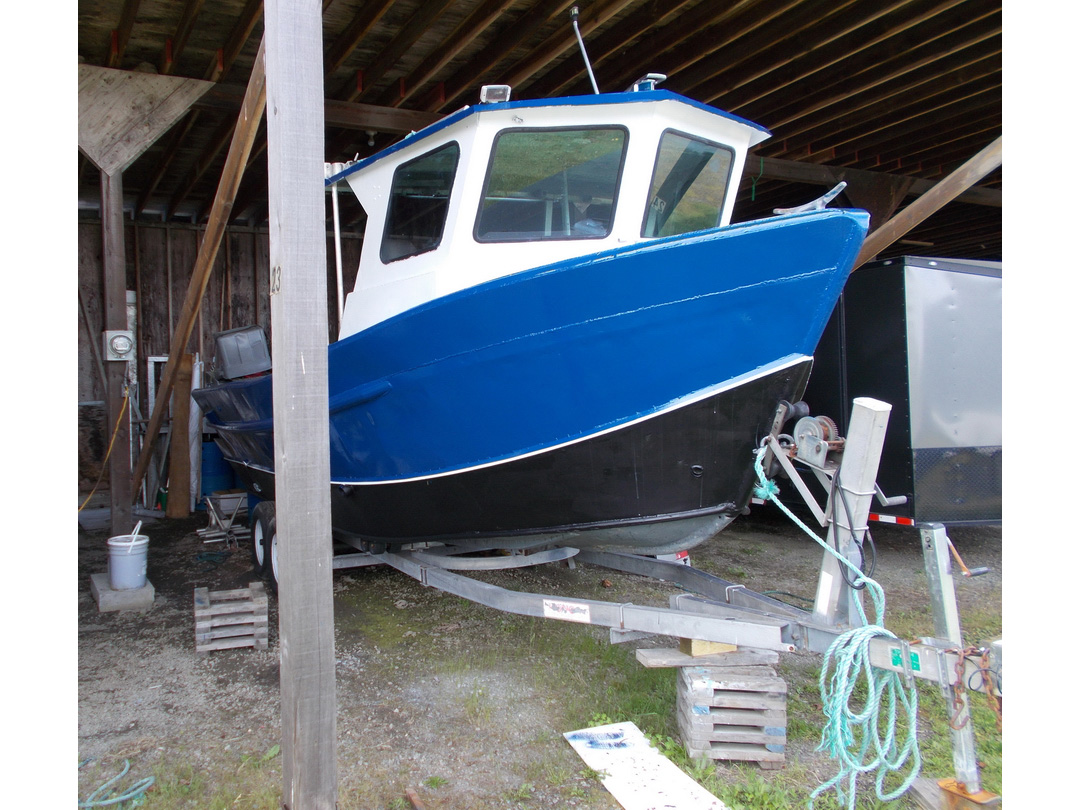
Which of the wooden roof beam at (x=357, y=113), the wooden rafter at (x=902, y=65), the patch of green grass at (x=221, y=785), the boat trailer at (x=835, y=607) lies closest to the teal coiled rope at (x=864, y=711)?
the boat trailer at (x=835, y=607)

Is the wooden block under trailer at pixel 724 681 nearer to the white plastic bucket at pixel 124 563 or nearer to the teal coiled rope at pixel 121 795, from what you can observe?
the teal coiled rope at pixel 121 795

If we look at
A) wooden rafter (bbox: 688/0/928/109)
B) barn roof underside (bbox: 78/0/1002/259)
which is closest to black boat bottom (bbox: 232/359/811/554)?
barn roof underside (bbox: 78/0/1002/259)

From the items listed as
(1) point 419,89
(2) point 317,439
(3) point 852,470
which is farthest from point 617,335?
(1) point 419,89

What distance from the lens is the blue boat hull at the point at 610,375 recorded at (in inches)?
116

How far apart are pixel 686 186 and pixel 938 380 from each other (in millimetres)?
2565

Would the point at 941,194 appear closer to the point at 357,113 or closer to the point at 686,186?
the point at 686,186

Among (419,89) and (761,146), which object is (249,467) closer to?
(419,89)

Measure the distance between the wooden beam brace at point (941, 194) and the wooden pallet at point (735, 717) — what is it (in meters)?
2.84

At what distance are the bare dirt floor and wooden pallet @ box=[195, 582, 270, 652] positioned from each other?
3.4 inches

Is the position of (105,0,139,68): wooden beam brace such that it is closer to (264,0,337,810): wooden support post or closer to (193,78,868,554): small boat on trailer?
(193,78,868,554): small boat on trailer

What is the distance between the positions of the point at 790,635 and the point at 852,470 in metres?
0.69

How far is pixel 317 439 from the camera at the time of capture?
2.26 metres

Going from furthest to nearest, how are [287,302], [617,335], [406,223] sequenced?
1. [406,223]
2. [617,335]
3. [287,302]

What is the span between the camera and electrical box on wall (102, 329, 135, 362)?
532cm
